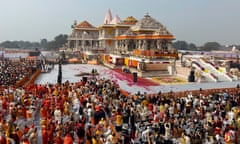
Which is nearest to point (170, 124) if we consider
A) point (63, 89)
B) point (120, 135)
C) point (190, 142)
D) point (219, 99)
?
point (190, 142)

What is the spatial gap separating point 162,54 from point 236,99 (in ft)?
55.4

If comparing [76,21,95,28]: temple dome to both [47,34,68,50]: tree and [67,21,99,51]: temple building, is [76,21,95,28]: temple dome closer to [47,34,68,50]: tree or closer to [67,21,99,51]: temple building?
[67,21,99,51]: temple building

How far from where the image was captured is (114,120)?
10898 mm

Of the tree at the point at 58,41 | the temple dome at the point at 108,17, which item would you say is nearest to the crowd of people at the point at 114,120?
the temple dome at the point at 108,17

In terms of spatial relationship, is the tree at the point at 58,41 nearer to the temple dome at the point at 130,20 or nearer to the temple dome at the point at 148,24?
the temple dome at the point at 130,20

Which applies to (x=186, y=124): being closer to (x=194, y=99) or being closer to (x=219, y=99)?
(x=194, y=99)

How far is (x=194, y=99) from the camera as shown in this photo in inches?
542

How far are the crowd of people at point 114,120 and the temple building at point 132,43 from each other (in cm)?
1325

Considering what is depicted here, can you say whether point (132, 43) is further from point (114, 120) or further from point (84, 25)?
point (114, 120)

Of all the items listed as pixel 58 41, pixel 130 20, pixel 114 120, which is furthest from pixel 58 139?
pixel 58 41

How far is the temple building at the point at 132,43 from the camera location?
97.0ft

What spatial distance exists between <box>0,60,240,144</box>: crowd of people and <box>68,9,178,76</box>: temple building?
1325cm

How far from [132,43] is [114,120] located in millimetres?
31435

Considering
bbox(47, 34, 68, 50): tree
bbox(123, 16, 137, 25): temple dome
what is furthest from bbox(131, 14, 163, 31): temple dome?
bbox(47, 34, 68, 50): tree
